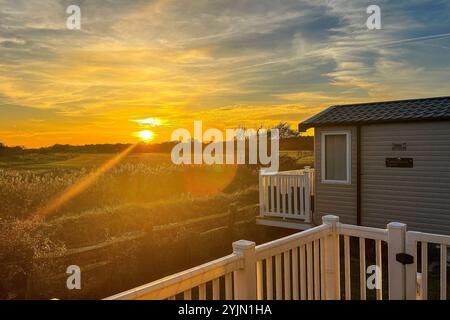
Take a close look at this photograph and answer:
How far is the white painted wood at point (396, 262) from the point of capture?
3.35 metres

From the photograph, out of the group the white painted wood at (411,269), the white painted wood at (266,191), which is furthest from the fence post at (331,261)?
the white painted wood at (266,191)

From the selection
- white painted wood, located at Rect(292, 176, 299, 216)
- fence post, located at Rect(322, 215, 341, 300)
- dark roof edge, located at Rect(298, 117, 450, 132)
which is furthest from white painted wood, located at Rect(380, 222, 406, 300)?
white painted wood, located at Rect(292, 176, 299, 216)

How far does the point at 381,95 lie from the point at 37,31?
12.6 m

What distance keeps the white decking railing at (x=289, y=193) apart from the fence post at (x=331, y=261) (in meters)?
6.48

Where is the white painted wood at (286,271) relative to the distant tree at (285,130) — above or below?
below

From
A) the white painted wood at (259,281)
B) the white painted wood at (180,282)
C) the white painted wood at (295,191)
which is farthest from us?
Result: the white painted wood at (295,191)

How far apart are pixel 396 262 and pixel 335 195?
6772mm

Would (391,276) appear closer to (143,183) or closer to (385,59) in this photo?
(385,59)

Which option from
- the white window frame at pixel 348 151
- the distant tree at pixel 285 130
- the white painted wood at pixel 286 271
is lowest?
the white painted wood at pixel 286 271

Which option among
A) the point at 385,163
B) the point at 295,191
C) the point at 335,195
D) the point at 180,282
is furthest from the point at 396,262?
the point at 295,191

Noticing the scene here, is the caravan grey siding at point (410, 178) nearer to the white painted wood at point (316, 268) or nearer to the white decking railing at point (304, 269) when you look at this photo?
the white decking railing at point (304, 269)

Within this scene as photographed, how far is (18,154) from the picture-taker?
95.3 feet

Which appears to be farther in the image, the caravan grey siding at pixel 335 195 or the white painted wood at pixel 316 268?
the caravan grey siding at pixel 335 195

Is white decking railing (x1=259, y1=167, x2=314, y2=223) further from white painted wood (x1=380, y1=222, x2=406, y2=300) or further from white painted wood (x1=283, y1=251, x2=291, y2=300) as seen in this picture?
white painted wood (x1=283, y1=251, x2=291, y2=300)
